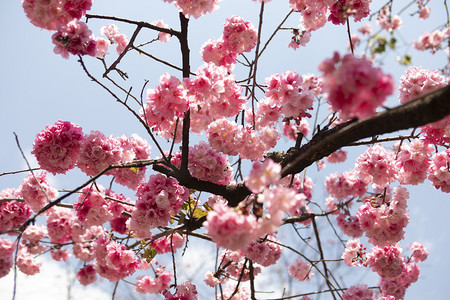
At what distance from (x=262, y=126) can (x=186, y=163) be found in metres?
0.85

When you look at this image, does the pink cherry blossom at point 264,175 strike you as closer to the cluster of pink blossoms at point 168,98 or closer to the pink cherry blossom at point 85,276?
the cluster of pink blossoms at point 168,98

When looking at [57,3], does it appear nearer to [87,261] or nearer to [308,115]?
[308,115]

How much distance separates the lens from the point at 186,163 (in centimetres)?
222

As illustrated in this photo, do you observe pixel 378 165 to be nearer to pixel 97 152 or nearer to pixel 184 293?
pixel 184 293

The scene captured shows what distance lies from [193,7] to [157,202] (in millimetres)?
1294

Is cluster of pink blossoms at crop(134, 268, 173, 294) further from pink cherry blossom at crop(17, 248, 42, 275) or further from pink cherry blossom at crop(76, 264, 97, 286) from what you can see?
pink cherry blossom at crop(17, 248, 42, 275)

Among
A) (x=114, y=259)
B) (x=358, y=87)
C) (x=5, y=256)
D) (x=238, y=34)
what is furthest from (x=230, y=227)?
(x=5, y=256)

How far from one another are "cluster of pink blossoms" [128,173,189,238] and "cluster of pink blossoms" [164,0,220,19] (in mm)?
1113

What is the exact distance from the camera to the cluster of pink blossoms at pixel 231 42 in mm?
Answer: 2777

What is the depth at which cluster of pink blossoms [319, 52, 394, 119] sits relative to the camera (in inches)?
34.3

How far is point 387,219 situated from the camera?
2555mm

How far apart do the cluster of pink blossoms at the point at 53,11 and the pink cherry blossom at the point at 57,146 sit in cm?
71

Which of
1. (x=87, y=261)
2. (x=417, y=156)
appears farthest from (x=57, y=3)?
(x=87, y=261)

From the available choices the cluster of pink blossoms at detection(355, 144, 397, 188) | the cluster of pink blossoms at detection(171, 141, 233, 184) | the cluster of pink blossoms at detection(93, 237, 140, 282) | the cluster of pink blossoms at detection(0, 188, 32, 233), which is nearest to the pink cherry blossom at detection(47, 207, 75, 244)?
the cluster of pink blossoms at detection(0, 188, 32, 233)
